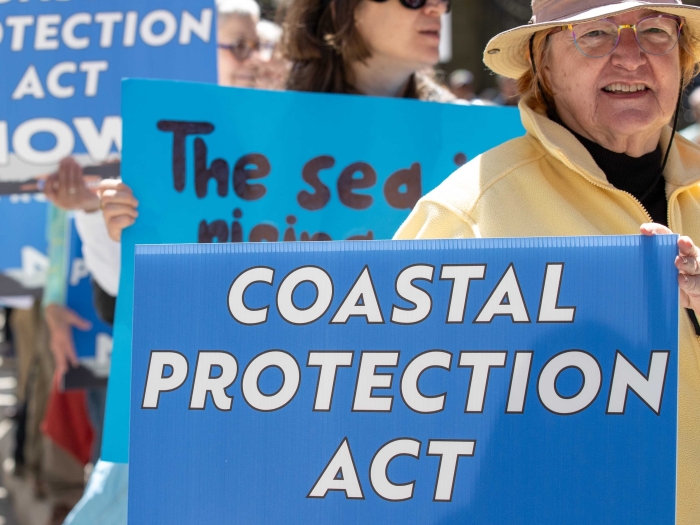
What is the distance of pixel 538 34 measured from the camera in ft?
6.56

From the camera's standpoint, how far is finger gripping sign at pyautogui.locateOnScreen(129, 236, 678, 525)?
154cm

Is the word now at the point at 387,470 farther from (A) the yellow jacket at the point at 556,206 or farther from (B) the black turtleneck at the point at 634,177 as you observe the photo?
(B) the black turtleneck at the point at 634,177

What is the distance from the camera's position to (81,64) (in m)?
2.99

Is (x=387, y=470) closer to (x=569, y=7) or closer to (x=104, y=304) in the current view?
(x=569, y=7)

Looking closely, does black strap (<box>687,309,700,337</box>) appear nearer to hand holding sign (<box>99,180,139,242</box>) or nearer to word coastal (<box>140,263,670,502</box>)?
word coastal (<box>140,263,670,502</box>)

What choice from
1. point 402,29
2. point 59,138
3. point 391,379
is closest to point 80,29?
point 59,138

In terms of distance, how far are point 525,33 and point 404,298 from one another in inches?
26.8

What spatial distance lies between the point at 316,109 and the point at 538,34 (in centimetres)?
83

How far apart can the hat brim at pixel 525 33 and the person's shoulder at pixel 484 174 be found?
0.73 ft

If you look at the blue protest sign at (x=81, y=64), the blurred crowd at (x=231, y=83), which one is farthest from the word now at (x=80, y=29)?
the blurred crowd at (x=231, y=83)

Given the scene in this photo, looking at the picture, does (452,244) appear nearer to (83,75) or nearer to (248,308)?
(248,308)

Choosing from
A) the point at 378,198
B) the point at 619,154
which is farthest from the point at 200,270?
the point at 378,198

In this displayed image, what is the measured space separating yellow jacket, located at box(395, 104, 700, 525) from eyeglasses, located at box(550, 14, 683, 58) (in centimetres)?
16

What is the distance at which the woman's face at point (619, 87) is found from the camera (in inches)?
73.4
